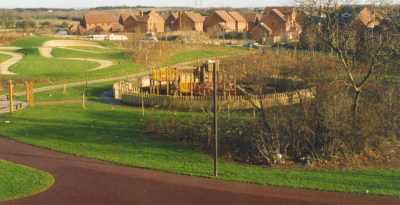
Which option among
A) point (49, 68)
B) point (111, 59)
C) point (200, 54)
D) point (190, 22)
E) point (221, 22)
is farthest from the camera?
point (190, 22)

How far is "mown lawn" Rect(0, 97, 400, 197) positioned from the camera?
17.0 meters

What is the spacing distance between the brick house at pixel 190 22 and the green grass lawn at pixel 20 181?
87.9m

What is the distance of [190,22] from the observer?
107 meters

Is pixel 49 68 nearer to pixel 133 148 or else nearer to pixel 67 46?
pixel 67 46

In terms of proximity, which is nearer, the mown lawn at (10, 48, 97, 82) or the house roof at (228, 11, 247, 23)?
the mown lawn at (10, 48, 97, 82)

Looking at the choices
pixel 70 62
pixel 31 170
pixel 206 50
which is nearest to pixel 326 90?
pixel 31 170

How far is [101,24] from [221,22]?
2450 centimetres

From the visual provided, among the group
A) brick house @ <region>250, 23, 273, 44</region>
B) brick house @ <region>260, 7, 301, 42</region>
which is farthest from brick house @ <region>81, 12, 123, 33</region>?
brick house @ <region>260, 7, 301, 42</region>

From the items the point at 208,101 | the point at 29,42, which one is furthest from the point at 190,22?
the point at 208,101

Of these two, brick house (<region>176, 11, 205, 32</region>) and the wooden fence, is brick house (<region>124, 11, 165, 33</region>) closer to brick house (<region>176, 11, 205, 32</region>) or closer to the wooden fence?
brick house (<region>176, 11, 205, 32</region>)

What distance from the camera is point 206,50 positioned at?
6850cm

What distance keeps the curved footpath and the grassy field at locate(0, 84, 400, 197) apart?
21.6 inches

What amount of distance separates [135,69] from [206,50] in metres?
19.8

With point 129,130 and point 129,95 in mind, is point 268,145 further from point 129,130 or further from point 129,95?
point 129,95
